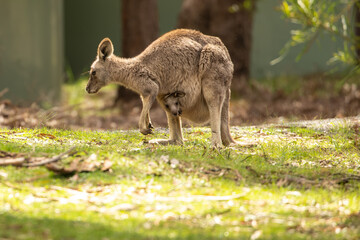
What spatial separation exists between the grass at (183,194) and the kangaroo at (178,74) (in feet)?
1.37

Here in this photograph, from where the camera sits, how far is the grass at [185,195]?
3.44m

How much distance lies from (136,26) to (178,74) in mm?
7842

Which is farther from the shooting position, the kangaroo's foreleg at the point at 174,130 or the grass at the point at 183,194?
the kangaroo's foreleg at the point at 174,130

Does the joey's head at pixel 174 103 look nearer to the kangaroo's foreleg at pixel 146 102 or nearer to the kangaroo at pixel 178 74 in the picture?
the kangaroo at pixel 178 74

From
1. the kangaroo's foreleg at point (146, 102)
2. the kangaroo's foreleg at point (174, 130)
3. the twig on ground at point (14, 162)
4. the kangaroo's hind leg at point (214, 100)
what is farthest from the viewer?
the kangaroo's foreleg at point (174, 130)

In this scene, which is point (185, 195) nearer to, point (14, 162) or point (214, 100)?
point (14, 162)

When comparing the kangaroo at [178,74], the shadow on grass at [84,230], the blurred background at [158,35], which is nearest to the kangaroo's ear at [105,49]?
the kangaroo at [178,74]

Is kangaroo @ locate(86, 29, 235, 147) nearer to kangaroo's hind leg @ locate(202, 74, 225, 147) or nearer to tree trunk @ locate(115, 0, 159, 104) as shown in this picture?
kangaroo's hind leg @ locate(202, 74, 225, 147)

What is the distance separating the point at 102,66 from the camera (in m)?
6.07

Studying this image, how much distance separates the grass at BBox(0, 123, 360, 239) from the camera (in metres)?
3.44

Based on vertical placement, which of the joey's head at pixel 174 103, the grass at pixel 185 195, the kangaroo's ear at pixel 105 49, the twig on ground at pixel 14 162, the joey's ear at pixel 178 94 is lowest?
the grass at pixel 185 195

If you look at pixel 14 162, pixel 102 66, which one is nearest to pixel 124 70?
pixel 102 66

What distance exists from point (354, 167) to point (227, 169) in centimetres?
145

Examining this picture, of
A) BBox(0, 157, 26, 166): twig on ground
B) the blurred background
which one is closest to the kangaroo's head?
BBox(0, 157, 26, 166): twig on ground
